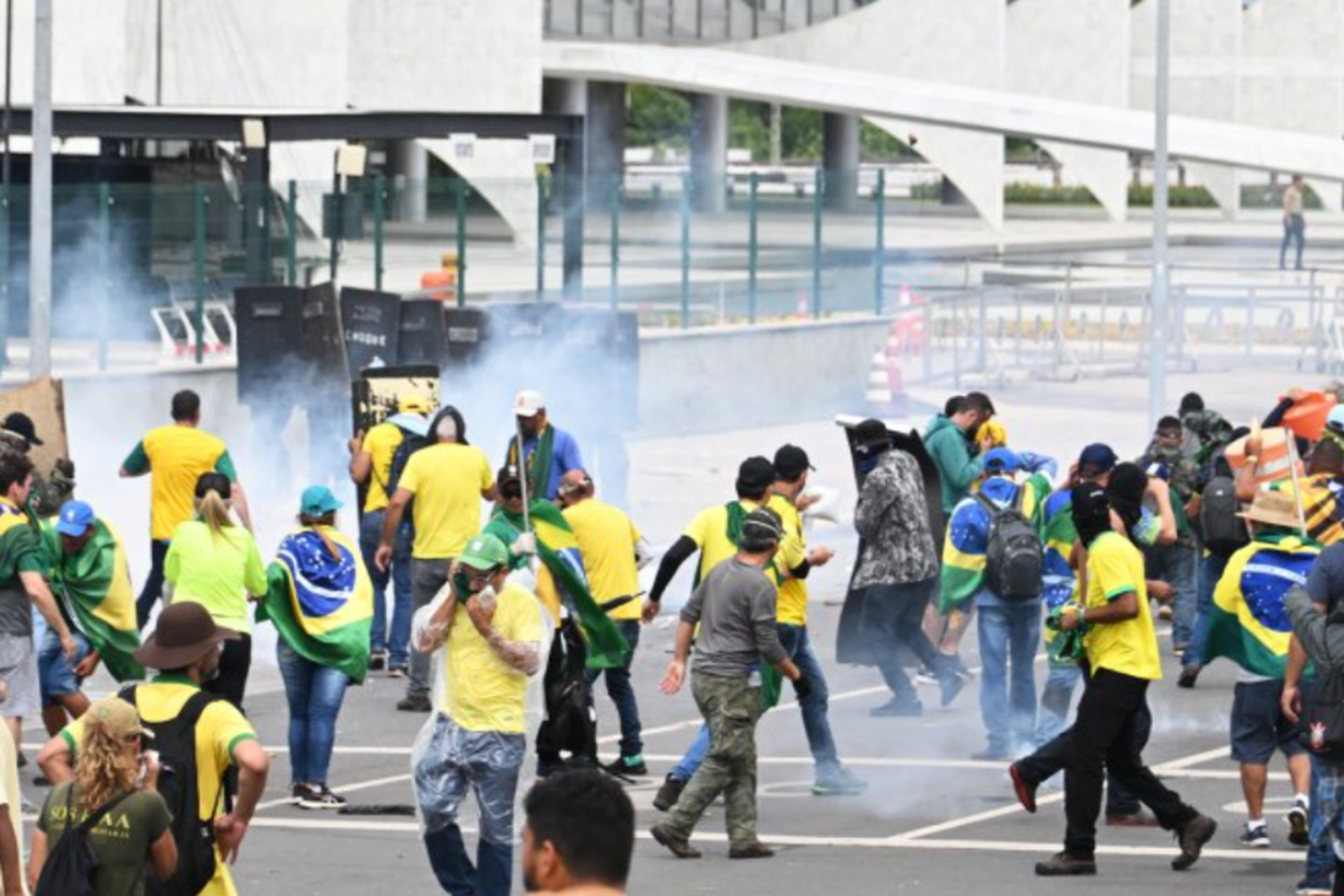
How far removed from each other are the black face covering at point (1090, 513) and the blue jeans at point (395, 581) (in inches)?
217

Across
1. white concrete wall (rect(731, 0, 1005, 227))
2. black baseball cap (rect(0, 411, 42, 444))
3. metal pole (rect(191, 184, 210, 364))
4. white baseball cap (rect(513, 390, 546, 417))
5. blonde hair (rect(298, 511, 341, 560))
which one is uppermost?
white concrete wall (rect(731, 0, 1005, 227))

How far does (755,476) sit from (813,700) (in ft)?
3.57

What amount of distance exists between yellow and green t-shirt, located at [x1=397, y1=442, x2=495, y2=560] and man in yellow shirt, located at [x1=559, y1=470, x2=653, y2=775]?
1.73m

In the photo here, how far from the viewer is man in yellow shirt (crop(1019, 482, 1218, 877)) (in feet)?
39.4

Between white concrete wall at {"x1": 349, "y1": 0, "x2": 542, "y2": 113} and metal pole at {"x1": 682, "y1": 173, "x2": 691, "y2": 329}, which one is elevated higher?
white concrete wall at {"x1": 349, "y1": 0, "x2": 542, "y2": 113}

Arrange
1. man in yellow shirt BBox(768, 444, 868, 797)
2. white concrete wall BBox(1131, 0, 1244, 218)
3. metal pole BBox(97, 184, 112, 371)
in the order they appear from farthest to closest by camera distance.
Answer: white concrete wall BBox(1131, 0, 1244, 218) < metal pole BBox(97, 184, 112, 371) < man in yellow shirt BBox(768, 444, 868, 797)

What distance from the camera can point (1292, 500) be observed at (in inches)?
471

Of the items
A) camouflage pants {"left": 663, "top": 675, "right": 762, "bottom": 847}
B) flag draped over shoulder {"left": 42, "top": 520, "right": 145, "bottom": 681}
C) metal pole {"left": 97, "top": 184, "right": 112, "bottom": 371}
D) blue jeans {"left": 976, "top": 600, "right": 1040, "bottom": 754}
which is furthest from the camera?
metal pole {"left": 97, "top": 184, "right": 112, "bottom": 371}

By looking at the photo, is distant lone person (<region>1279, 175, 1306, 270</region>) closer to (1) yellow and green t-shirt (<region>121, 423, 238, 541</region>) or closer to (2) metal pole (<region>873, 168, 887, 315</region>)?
(2) metal pole (<region>873, 168, 887, 315</region>)

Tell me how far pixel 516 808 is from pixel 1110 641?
2658mm

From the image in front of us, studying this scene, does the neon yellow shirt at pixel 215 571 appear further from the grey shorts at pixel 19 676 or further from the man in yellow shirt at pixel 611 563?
the man in yellow shirt at pixel 611 563

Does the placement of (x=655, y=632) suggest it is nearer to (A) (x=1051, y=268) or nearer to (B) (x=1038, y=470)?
(B) (x=1038, y=470)

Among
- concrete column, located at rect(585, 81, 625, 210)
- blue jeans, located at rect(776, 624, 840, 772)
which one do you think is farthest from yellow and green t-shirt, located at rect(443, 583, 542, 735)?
concrete column, located at rect(585, 81, 625, 210)

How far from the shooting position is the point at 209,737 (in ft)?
28.2
